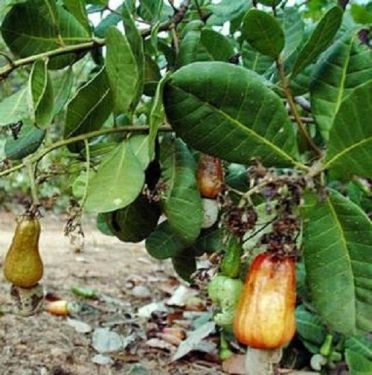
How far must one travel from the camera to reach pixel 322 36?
0.79 meters

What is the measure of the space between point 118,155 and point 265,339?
295 millimetres

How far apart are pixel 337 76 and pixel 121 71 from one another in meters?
0.23

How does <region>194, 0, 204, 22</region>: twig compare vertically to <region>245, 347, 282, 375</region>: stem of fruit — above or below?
above

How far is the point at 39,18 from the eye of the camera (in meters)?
0.95

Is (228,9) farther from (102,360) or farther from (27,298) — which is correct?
(102,360)

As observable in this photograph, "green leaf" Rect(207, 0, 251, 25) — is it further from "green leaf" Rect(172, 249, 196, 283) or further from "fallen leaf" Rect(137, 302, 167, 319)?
"fallen leaf" Rect(137, 302, 167, 319)

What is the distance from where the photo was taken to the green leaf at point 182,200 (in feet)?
3.00

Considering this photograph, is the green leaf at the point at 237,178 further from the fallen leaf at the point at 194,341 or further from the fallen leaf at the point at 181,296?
the fallen leaf at the point at 181,296

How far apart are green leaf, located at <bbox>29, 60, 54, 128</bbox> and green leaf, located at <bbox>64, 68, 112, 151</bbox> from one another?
0.05 meters

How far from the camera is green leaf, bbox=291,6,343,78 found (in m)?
0.78

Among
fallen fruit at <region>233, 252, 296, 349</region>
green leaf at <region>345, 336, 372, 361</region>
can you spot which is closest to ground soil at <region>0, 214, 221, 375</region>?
green leaf at <region>345, 336, 372, 361</region>

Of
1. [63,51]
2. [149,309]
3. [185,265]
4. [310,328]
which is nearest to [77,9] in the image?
[63,51]

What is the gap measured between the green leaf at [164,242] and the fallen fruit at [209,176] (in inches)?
7.9

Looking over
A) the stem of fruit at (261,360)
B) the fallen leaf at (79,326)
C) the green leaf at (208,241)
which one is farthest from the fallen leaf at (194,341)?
the stem of fruit at (261,360)
